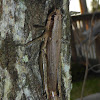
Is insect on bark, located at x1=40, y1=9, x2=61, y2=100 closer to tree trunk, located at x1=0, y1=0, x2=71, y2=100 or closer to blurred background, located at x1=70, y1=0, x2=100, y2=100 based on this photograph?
tree trunk, located at x1=0, y1=0, x2=71, y2=100

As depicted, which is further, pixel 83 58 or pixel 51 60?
pixel 83 58

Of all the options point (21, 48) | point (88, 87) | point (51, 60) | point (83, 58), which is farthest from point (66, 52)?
point (83, 58)

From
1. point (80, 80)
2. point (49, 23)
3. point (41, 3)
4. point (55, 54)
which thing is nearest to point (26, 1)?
point (41, 3)

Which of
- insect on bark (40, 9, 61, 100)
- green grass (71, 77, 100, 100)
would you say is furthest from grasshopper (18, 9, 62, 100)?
green grass (71, 77, 100, 100)

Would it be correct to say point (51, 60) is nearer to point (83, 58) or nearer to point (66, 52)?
point (66, 52)

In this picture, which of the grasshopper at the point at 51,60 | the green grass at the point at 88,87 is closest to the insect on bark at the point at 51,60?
the grasshopper at the point at 51,60

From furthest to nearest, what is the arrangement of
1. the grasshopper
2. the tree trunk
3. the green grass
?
the green grass < the grasshopper < the tree trunk

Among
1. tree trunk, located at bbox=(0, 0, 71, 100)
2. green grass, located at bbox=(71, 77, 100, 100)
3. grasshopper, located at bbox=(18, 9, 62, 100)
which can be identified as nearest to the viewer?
tree trunk, located at bbox=(0, 0, 71, 100)

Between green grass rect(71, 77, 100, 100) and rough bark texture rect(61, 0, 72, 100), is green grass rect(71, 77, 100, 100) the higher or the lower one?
the lower one
